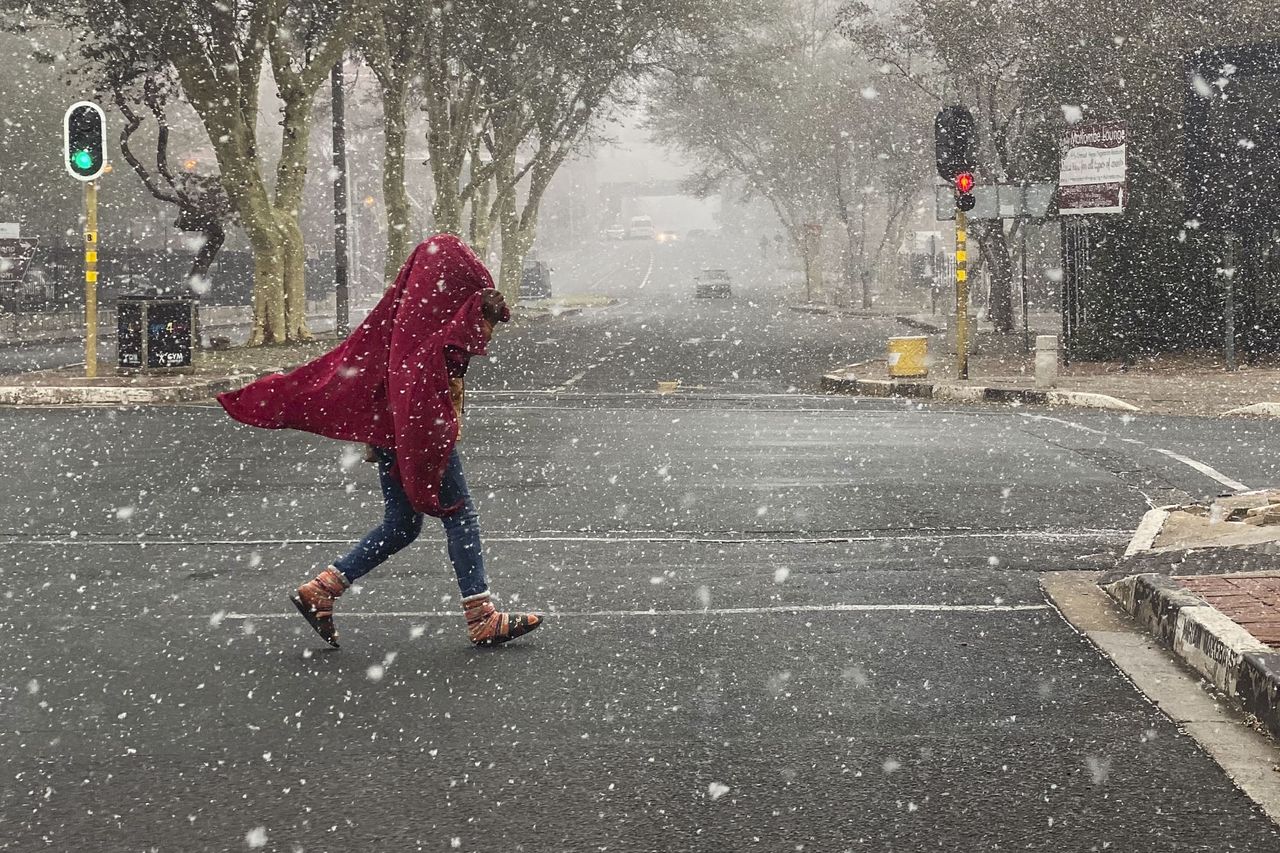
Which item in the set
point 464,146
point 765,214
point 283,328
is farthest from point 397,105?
point 765,214

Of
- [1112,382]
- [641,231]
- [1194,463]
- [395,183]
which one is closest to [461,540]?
[1194,463]

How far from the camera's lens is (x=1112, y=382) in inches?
797

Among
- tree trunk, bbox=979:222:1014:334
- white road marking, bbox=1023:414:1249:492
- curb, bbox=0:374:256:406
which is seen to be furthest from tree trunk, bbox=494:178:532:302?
white road marking, bbox=1023:414:1249:492

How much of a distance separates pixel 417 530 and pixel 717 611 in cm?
138

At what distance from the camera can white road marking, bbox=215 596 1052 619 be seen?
6.99 meters

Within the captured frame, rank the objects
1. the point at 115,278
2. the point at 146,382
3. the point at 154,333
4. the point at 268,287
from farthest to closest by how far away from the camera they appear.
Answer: the point at 115,278
the point at 268,287
the point at 154,333
the point at 146,382

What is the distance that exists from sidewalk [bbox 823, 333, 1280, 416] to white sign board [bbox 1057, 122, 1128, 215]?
2378 millimetres

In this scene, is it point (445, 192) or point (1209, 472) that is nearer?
point (1209, 472)

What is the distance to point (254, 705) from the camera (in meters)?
5.55

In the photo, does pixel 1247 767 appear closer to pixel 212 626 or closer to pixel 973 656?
pixel 973 656

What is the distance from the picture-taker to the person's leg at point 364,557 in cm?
636

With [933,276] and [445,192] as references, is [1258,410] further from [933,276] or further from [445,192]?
[933,276]

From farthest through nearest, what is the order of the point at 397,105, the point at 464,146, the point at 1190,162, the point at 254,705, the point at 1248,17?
the point at 464,146, the point at 397,105, the point at 1248,17, the point at 1190,162, the point at 254,705

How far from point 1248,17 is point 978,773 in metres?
25.1
